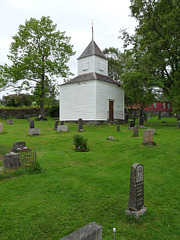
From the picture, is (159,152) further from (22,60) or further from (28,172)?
(22,60)

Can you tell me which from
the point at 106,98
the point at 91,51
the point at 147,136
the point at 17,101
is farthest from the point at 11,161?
the point at 17,101

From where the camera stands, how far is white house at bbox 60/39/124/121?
2708cm

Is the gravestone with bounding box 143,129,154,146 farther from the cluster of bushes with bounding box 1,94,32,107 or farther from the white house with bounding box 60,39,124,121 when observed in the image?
the cluster of bushes with bounding box 1,94,32,107

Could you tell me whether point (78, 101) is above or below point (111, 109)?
above

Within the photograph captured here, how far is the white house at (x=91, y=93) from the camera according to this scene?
88.8 ft

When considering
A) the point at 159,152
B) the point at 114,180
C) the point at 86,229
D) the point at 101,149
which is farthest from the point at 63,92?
the point at 86,229

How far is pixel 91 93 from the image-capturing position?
2709 centimetres

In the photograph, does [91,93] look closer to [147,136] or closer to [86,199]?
[147,136]

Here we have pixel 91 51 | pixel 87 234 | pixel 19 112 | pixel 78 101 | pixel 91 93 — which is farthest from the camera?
pixel 19 112

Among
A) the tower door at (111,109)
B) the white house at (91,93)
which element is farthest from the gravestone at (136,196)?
the tower door at (111,109)

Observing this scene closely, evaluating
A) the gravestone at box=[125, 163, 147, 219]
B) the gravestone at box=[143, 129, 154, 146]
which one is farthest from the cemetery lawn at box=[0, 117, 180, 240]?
the gravestone at box=[143, 129, 154, 146]

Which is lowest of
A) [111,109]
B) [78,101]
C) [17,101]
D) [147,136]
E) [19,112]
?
[147,136]

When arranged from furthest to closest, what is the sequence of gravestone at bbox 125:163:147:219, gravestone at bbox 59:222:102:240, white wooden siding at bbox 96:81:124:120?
white wooden siding at bbox 96:81:124:120, gravestone at bbox 125:163:147:219, gravestone at bbox 59:222:102:240

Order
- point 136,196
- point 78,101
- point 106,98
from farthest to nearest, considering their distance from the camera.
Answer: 1. point 106,98
2. point 78,101
3. point 136,196
